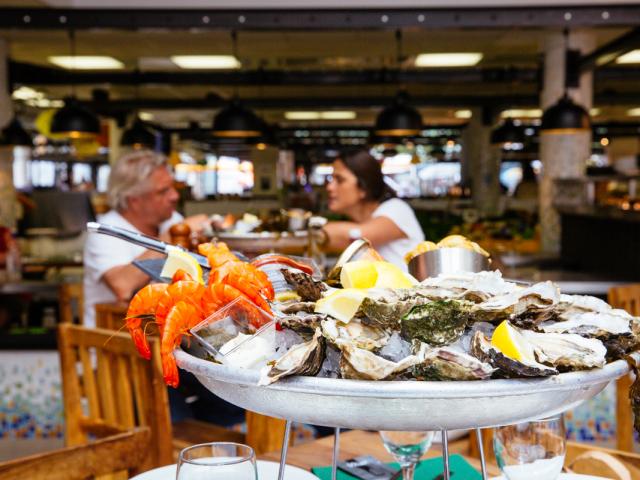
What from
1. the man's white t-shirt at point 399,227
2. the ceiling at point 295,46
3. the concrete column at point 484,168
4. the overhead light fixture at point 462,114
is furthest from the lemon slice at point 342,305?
the overhead light fixture at point 462,114

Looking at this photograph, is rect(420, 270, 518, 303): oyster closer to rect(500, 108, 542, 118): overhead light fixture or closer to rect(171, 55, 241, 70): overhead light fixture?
rect(171, 55, 241, 70): overhead light fixture

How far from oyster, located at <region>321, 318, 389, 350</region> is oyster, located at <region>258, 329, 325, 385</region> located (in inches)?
0.7

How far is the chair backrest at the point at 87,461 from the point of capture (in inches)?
51.7

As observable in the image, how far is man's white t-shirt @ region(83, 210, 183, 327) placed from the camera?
127 inches

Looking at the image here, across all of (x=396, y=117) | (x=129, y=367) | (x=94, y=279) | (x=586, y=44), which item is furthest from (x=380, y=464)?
(x=586, y=44)

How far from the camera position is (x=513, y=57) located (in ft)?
31.9

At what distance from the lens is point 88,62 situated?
9789mm

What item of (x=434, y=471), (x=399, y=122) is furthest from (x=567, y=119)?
(x=434, y=471)

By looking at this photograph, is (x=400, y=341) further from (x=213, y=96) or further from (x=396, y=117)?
(x=213, y=96)

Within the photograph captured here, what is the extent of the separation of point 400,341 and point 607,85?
12737 millimetres

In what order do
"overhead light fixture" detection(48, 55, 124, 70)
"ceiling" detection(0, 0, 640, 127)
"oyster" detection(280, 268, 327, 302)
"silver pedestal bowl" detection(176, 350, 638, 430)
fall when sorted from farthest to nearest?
"overhead light fixture" detection(48, 55, 124, 70) < "ceiling" detection(0, 0, 640, 127) < "oyster" detection(280, 268, 327, 302) < "silver pedestal bowl" detection(176, 350, 638, 430)

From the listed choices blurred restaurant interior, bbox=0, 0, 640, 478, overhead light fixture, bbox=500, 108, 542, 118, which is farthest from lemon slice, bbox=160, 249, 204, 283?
overhead light fixture, bbox=500, 108, 542, 118

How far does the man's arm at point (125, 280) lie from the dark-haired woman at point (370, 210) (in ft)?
2.82

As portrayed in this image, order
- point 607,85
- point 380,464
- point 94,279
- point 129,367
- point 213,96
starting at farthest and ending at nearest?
point 607,85
point 213,96
point 94,279
point 129,367
point 380,464
